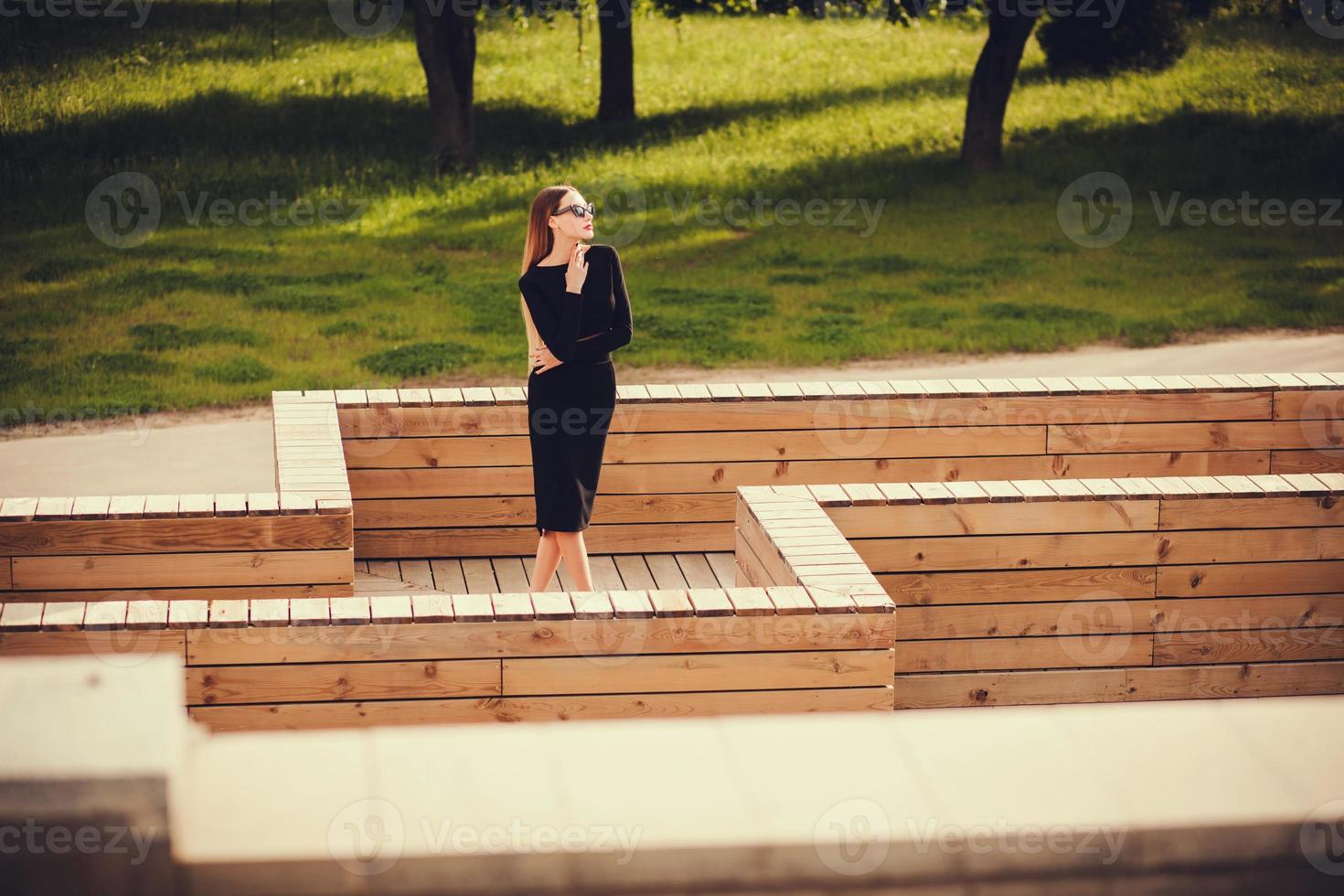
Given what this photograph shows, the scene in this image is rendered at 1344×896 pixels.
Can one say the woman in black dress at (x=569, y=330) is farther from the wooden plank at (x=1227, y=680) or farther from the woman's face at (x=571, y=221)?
the wooden plank at (x=1227, y=680)

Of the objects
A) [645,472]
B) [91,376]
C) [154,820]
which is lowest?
[91,376]

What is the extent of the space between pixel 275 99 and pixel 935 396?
653 inches

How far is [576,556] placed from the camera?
7254mm

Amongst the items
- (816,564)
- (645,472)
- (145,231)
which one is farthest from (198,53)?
(816,564)

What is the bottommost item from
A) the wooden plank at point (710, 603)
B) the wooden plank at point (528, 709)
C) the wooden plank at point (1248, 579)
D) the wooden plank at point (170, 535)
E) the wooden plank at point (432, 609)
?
the wooden plank at point (1248, 579)

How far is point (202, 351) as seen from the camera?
1479 cm

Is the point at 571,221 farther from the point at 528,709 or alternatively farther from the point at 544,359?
the point at 528,709

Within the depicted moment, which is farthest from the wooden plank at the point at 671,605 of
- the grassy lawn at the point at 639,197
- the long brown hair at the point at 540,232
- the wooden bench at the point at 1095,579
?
the grassy lawn at the point at 639,197

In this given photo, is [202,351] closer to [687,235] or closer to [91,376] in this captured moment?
[91,376]

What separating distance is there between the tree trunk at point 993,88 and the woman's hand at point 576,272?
14.9 metres

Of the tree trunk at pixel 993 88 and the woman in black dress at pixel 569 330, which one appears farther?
the tree trunk at pixel 993 88

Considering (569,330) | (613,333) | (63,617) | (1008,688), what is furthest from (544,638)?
(1008,688)

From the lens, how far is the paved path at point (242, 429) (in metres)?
10.6

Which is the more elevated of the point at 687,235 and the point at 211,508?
the point at 211,508
